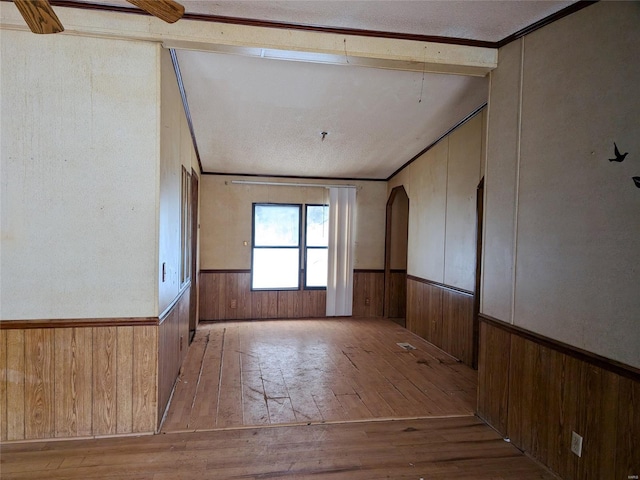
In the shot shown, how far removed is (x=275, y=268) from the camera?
20.2 feet

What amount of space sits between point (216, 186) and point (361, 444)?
463 cm

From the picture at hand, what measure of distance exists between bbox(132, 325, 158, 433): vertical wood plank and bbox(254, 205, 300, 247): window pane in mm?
3716

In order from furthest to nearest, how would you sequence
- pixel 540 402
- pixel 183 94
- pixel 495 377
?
pixel 183 94
pixel 495 377
pixel 540 402

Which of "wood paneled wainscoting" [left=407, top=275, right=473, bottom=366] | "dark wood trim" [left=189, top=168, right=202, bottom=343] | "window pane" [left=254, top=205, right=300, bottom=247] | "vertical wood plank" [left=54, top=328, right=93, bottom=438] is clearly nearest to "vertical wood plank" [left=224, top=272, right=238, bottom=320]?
"window pane" [left=254, top=205, right=300, bottom=247]

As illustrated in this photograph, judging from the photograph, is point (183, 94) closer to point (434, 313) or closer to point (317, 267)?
point (317, 267)

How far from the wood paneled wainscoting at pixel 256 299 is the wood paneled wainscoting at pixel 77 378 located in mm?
3546

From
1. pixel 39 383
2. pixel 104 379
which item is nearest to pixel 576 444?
pixel 104 379

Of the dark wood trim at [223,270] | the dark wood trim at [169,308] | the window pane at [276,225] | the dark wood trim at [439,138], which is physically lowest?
the dark wood trim at [223,270]

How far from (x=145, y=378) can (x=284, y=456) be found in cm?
104

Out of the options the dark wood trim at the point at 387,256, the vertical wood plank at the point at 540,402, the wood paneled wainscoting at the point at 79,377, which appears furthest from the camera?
the dark wood trim at the point at 387,256

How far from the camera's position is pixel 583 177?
1.98 metres

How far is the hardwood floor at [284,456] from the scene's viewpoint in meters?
2.07

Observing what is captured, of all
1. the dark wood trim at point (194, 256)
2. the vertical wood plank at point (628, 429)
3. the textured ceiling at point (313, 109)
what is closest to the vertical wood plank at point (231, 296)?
the dark wood trim at point (194, 256)

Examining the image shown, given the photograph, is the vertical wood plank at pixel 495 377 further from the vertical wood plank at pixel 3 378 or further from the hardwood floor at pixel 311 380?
the vertical wood plank at pixel 3 378
